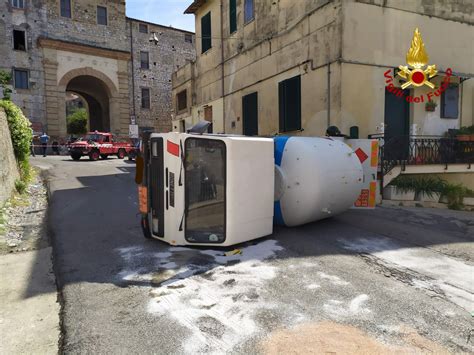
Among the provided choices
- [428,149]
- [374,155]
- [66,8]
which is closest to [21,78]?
[66,8]

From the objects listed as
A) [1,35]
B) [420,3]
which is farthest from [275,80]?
[1,35]

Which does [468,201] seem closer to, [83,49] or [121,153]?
[121,153]

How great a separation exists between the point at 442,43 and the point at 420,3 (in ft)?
5.32

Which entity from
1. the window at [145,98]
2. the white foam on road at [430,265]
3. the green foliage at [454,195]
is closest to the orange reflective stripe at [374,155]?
the white foam on road at [430,265]

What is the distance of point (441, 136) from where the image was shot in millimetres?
11922

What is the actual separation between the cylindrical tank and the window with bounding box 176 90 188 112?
1611 cm

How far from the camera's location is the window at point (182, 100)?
841 inches

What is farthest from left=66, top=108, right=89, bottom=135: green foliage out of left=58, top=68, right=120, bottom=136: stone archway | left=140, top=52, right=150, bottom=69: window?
left=140, top=52, right=150, bottom=69: window

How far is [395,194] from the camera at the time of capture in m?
9.73

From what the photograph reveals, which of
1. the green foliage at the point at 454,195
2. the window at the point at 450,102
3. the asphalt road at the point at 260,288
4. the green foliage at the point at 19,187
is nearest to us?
the asphalt road at the point at 260,288

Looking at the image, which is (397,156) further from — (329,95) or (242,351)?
(242,351)

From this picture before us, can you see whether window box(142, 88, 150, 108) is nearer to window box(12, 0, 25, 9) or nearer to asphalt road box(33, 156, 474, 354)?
window box(12, 0, 25, 9)

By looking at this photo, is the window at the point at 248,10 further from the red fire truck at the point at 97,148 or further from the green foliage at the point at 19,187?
the red fire truck at the point at 97,148

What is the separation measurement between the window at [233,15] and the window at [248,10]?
781 mm
